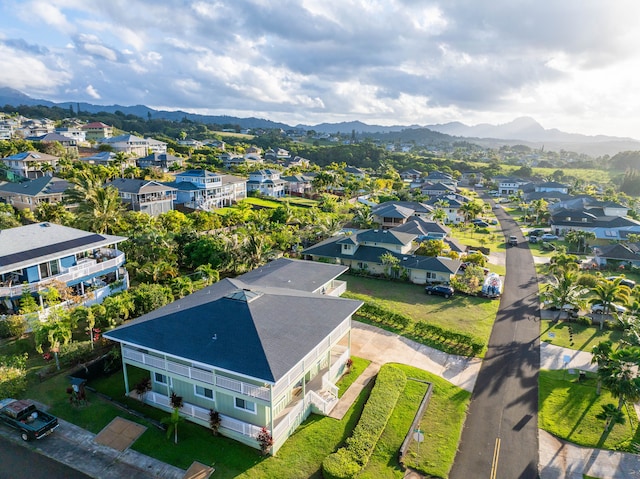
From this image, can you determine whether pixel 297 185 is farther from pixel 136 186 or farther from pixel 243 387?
pixel 243 387

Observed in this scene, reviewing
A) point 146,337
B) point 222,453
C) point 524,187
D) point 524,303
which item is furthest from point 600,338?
point 524,187

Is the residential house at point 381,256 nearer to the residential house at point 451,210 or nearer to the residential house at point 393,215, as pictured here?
the residential house at point 393,215

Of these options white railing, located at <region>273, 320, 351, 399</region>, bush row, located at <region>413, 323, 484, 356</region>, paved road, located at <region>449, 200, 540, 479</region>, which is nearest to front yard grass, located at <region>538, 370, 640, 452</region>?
paved road, located at <region>449, 200, 540, 479</region>

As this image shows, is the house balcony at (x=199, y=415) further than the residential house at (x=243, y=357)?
Yes

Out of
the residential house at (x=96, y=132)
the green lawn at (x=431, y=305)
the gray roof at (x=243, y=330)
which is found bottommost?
the green lawn at (x=431, y=305)

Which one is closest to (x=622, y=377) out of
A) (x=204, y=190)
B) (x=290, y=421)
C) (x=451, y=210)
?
(x=290, y=421)

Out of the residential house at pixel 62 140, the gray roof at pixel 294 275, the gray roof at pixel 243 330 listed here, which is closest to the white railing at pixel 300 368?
the gray roof at pixel 243 330
